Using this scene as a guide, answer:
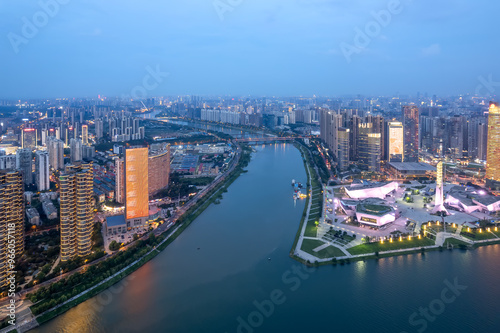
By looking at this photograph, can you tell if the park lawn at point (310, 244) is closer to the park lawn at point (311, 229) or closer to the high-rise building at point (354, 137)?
the park lawn at point (311, 229)

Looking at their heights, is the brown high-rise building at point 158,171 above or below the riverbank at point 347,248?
above

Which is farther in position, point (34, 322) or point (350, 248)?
point (350, 248)

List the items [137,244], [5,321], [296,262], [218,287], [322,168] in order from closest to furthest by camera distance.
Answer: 1. [5,321]
2. [218,287]
3. [296,262]
4. [137,244]
5. [322,168]

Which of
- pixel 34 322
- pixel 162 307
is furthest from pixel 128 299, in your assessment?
pixel 34 322

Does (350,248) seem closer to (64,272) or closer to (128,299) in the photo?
(128,299)

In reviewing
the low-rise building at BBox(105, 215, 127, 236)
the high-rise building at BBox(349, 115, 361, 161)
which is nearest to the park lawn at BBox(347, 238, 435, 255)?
the low-rise building at BBox(105, 215, 127, 236)

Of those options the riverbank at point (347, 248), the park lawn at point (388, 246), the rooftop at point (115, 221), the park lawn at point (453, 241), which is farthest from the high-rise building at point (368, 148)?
the rooftop at point (115, 221)
